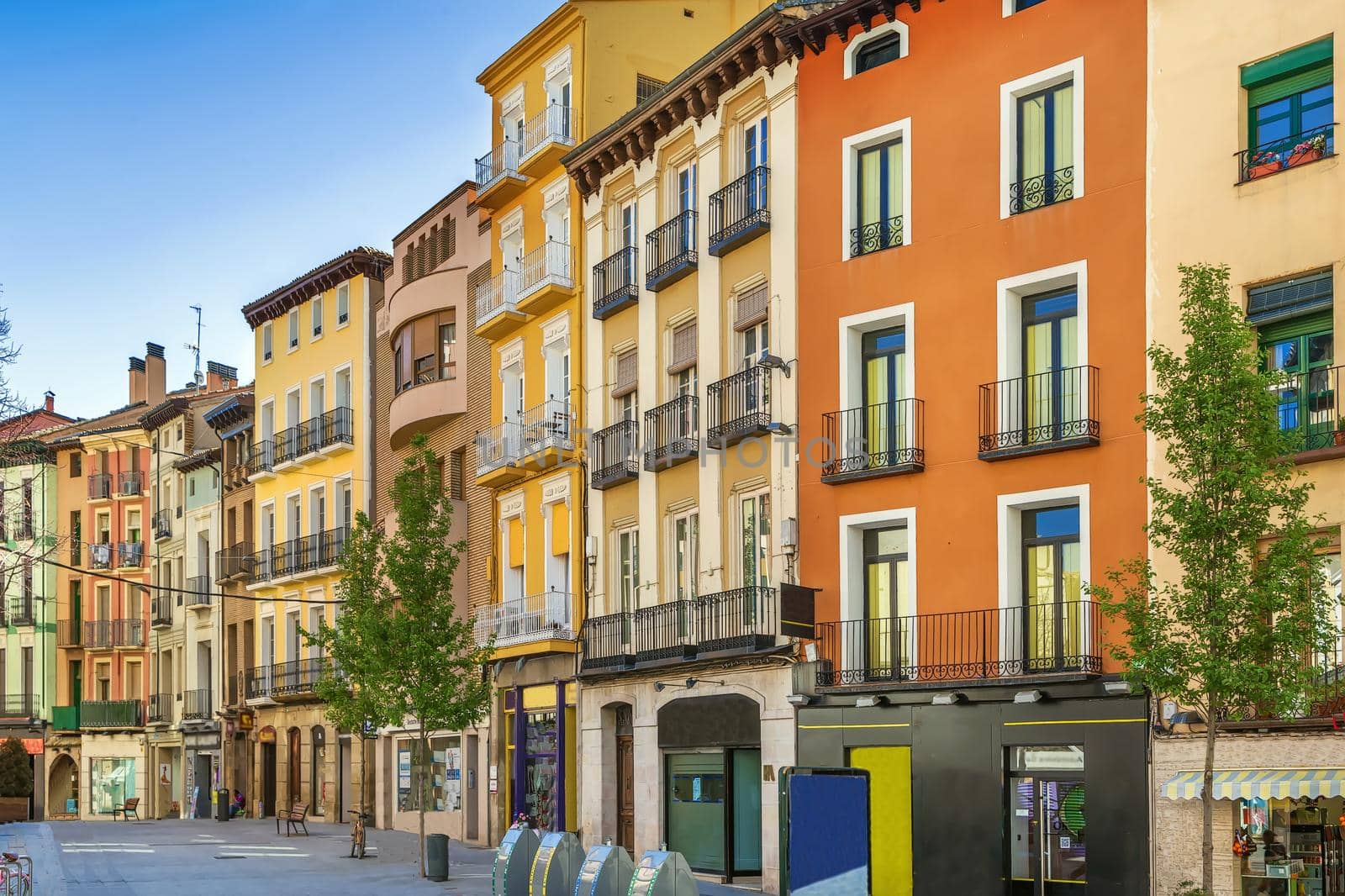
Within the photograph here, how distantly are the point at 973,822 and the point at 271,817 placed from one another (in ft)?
121

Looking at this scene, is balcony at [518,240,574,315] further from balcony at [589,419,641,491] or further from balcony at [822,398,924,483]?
balcony at [822,398,924,483]

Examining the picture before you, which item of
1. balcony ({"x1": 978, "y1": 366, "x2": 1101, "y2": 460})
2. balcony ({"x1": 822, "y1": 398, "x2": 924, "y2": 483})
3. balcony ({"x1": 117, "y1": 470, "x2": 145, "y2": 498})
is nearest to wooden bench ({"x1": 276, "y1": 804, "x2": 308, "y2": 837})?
balcony ({"x1": 822, "y1": 398, "x2": 924, "y2": 483})

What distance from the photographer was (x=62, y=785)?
75.2 metres

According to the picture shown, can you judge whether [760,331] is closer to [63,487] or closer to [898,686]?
[898,686]

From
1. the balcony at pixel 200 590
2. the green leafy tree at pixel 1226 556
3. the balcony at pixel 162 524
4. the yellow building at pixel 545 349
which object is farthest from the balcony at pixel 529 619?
the balcony at pixel 162 524

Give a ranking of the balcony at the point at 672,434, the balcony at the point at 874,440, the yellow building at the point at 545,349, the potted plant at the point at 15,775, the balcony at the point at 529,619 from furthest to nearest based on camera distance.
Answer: the potted plant at the point at 15,775 < the yellow building at the point at 545,349 < the balcony at the point at 529,619 < the balcony at the point at 672,434 < the balcony at the point at 874,440

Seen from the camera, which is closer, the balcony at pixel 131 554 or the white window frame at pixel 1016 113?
the white window frame at pixel 1016 113

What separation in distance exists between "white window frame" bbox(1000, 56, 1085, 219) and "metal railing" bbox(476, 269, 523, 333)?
15.9 meters

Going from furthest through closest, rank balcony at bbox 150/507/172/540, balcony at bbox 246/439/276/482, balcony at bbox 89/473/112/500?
balcony at bbox 89/473/112/500, balcony at bbox 150/507/172/540, balcony at bbox 246/439/276/482

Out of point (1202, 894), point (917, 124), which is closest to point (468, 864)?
point (917, 124)

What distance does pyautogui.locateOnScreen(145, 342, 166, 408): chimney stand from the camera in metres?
79.3

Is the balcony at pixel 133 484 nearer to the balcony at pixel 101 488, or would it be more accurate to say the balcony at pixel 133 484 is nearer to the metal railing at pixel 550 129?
the balcony at pixel 101 488

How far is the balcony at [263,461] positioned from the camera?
189 ft

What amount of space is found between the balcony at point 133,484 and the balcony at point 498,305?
3357 centimetres
